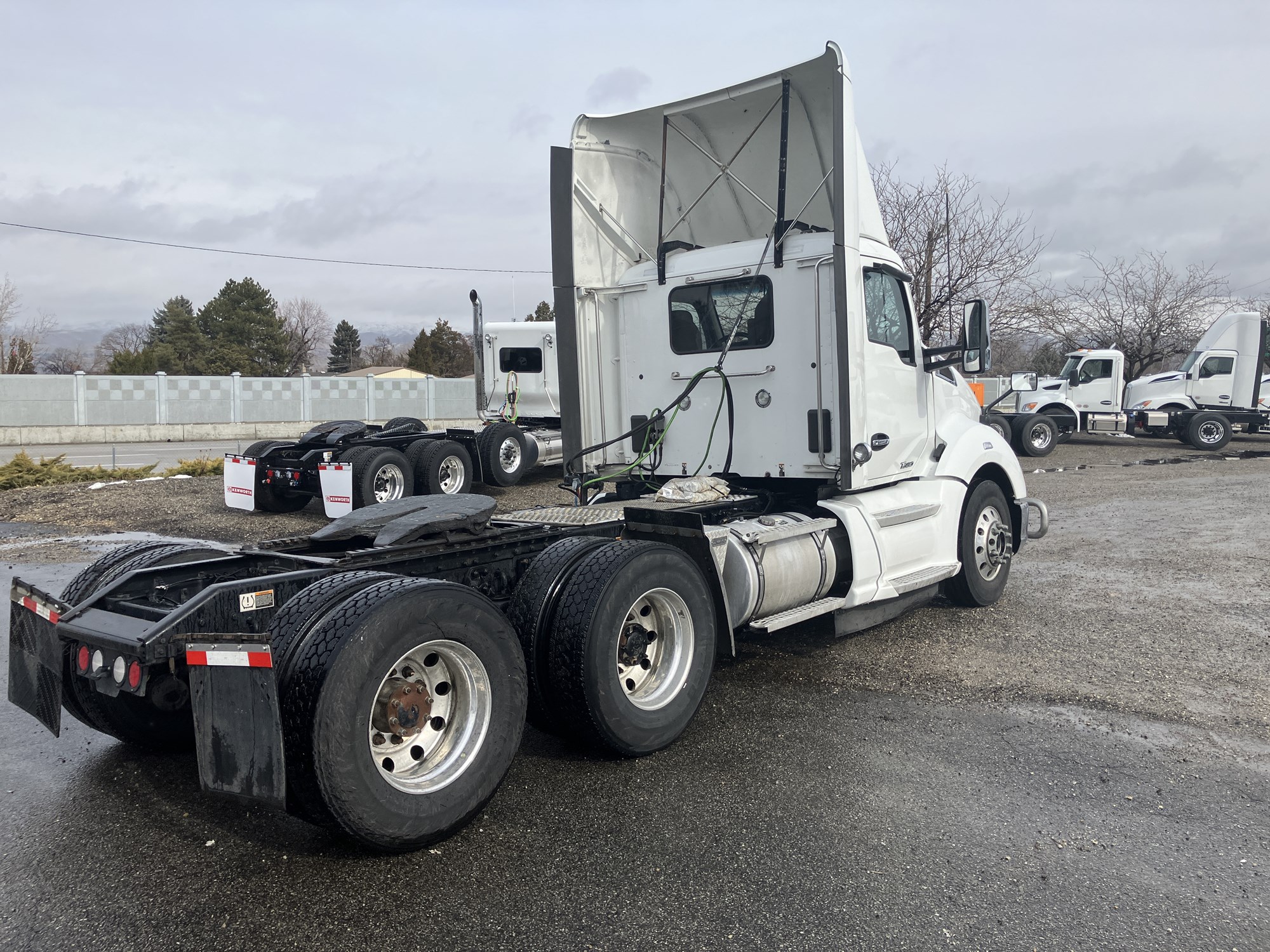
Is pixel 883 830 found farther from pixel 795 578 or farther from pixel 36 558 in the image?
pixel 36 558

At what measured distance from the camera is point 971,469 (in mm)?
6914

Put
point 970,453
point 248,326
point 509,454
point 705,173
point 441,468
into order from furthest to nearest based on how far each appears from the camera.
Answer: point 248,326
point 509,454
point 441,468
point 970,453
point 705,173

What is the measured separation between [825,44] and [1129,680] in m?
4.16

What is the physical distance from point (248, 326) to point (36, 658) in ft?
208

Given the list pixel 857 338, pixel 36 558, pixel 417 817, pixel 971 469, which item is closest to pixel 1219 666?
pixel 971 469

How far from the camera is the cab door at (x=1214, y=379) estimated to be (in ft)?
81.5

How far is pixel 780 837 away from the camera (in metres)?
3.43

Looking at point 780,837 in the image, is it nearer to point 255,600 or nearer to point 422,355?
point 255,600

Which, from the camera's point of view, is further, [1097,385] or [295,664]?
[1097,385]

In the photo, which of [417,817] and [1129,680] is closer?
[417,817]

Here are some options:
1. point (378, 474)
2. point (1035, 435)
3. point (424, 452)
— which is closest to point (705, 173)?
point (378, 474)

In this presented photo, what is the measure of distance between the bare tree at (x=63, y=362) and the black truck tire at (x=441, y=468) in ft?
274

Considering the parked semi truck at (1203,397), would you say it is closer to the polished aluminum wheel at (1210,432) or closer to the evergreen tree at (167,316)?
the polished aluminum wheel at (1210,432)

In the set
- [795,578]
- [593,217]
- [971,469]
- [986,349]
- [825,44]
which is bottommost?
[795,578]
